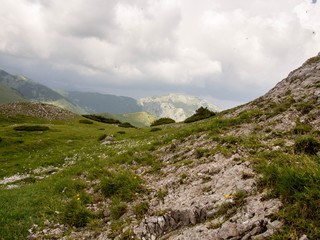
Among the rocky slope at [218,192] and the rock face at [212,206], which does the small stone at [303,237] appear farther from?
the rock face at [212,206]

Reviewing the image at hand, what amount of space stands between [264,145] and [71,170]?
15.6 metres

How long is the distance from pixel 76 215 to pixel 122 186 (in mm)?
2754

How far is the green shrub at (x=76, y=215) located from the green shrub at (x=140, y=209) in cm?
232

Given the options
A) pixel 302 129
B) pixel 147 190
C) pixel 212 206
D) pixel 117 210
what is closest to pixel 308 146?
pixel 302 129

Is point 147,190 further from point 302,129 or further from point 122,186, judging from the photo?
point 302,129

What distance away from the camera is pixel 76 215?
27.2 ft

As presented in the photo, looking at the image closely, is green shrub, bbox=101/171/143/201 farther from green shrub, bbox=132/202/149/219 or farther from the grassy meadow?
green shrub, bbox=132/202/149/219

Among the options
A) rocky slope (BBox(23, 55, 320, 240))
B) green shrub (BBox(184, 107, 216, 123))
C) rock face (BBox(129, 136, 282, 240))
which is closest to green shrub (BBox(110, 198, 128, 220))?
rocky slope (BBox(23, 55, 320, 240))

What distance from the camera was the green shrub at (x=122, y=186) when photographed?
31.7 feet

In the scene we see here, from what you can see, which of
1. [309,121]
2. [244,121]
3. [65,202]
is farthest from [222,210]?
[244,121]

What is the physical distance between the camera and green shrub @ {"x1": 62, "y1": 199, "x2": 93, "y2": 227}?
317 inches

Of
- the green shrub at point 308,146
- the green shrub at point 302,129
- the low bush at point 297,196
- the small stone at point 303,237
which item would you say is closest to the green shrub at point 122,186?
the low bush at point 297,196

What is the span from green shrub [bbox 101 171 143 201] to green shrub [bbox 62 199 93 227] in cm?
166

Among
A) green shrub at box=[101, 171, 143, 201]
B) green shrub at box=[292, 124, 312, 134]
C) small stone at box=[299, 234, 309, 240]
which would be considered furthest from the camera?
green shrub at box=[292, 124, 312, 134]
